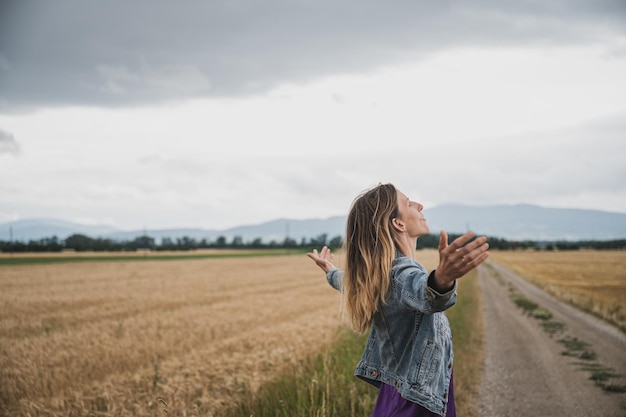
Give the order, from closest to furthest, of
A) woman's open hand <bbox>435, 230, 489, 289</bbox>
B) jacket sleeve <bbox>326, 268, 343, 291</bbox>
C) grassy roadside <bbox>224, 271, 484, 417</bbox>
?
woman's open hand <bbox>435, 230, 489, 289</bbox>
jacket sleeve <bbox>326, 268, 343, 291</bbox>
grassy roadside <bbox>224, 271, 484, 417</bbox>

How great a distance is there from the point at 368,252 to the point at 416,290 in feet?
1.53

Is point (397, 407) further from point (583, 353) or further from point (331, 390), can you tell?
point (583, 353)

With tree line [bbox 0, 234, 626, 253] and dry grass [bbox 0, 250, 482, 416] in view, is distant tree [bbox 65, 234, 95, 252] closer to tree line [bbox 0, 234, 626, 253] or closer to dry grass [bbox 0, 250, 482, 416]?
tree line [bbox 0, 234, 626, 253]

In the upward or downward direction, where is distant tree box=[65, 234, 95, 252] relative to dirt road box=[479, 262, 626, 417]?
upward

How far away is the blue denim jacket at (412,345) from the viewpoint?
271 centimetres

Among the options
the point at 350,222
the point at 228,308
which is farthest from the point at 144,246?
the point at 350,222

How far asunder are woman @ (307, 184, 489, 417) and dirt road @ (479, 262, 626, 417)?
4934mm

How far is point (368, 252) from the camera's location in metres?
2.85

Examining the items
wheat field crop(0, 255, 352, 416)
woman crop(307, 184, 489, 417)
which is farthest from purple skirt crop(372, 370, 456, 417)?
wheat field crop(0, 255, 352, 416)

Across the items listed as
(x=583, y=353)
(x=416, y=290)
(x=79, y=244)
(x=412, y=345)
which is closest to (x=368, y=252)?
(x=416, y=290)

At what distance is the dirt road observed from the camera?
728cm

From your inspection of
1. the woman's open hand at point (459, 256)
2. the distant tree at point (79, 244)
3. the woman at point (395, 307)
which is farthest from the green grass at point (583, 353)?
the distant tree at point (79, 244)

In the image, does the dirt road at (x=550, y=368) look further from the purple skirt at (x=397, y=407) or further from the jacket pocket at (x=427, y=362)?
the jacket pocket at (x=427, y=362)

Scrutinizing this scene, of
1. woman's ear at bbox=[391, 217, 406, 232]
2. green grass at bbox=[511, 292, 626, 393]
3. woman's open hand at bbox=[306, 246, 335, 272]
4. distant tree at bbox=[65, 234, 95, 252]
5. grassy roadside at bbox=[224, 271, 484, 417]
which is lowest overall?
green grass at bbox=[511, 292, 626, 393]
